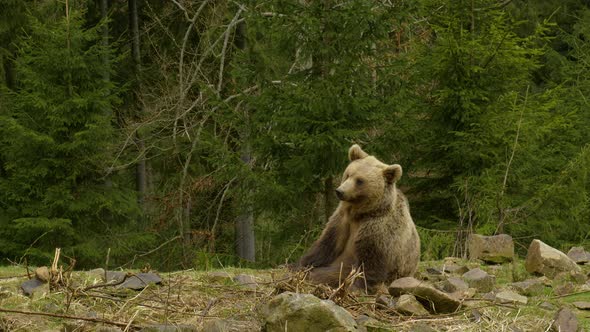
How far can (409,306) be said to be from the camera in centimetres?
486

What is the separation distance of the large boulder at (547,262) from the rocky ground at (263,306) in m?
0.79

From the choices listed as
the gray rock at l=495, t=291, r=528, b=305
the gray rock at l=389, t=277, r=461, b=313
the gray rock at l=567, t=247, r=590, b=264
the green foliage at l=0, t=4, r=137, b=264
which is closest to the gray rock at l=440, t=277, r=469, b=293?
the gray rock at l=495, t=291, r=528, b=305

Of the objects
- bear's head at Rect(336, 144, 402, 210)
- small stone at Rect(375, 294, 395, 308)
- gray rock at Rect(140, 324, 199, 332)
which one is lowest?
small stone at Rect(375, 294, 395, 308)

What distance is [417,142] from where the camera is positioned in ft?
40.8

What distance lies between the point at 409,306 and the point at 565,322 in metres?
0.92

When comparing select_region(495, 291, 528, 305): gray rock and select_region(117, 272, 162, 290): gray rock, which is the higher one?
select_region(495, 291, 528, 305): gray rock

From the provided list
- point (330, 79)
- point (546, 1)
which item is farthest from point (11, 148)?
point (546, 1)

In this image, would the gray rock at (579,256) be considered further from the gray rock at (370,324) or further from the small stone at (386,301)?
the gray rock at (370,324)

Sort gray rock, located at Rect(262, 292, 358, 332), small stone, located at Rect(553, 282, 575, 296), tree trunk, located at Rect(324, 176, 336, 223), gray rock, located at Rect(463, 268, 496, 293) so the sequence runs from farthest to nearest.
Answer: tree trunk, located at Rect(324, 176, 336, 223), gray rock, located at Rect(463, 268, 496, 293), small stone, located at Rect(553, 282, 575, 296), gray rock, located at Rect(262, 292, 358, 332)

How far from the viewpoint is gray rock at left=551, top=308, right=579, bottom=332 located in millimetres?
4457

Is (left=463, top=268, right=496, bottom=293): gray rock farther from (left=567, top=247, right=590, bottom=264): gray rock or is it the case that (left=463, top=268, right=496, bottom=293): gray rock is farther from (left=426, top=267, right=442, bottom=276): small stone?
(left=567, top=247, right=590, bottom=264): gray rock

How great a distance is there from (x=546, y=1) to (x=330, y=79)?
1790cm

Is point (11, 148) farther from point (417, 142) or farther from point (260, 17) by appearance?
point (417, 142)

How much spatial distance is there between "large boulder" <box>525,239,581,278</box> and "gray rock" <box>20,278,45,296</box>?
4.21 metres
